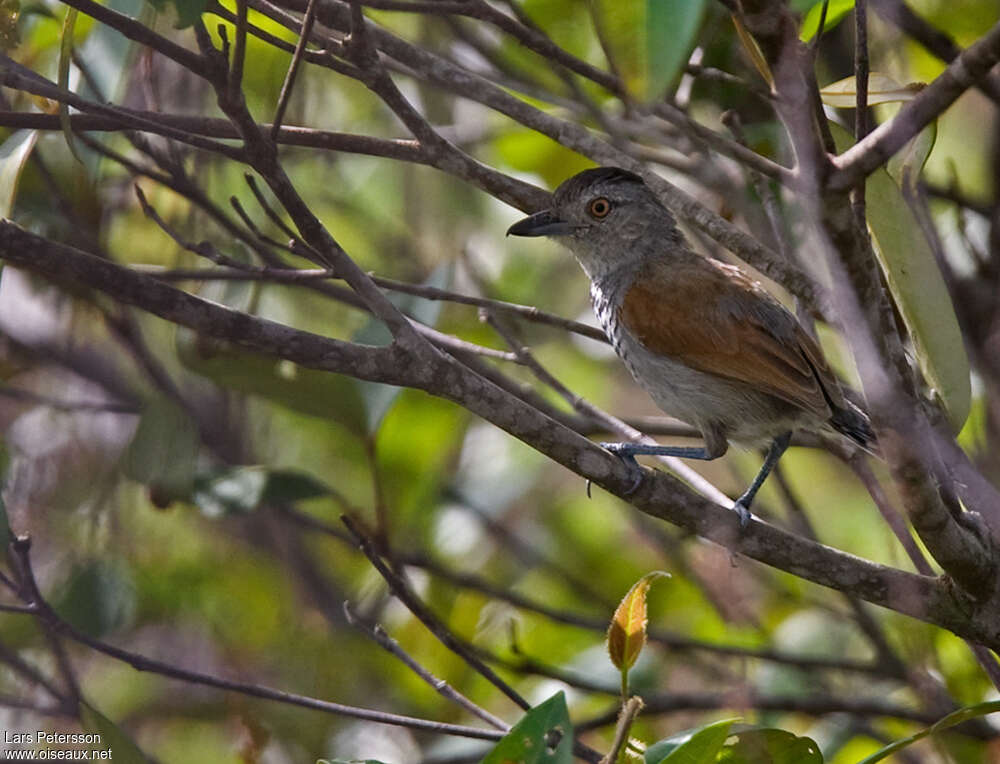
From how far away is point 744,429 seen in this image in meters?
3.78

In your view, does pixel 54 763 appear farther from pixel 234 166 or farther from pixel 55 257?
pixel 234 166

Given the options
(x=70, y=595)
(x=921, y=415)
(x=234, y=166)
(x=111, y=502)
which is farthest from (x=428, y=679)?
(x=234, y=166)

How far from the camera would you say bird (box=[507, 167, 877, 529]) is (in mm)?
3543

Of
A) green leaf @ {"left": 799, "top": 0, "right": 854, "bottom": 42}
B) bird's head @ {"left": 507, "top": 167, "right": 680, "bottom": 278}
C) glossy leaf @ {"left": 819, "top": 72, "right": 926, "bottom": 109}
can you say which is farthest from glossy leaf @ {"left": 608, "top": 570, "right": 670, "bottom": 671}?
bird's head @ {"left": 507, "top": 167, "right": 680, "bottom": 278}

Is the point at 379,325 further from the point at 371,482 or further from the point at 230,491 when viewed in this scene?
the point at 371,482

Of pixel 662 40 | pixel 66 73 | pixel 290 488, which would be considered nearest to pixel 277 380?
Result: pixel 290 488

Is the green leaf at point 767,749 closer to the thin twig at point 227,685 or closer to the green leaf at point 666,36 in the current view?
the thin twig at point 227,685

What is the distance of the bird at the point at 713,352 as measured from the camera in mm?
3543

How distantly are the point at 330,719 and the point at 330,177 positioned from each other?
2657 mm

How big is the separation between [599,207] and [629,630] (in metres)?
2.26

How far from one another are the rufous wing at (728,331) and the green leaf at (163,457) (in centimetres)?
146

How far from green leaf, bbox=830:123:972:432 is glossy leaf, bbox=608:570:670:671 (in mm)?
848

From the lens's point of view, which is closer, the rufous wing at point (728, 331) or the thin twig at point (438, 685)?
the thin twig at point (438, 685)

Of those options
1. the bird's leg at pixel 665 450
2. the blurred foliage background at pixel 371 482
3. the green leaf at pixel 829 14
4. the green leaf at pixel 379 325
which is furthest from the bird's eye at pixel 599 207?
the green leaf at pixel 829 14
